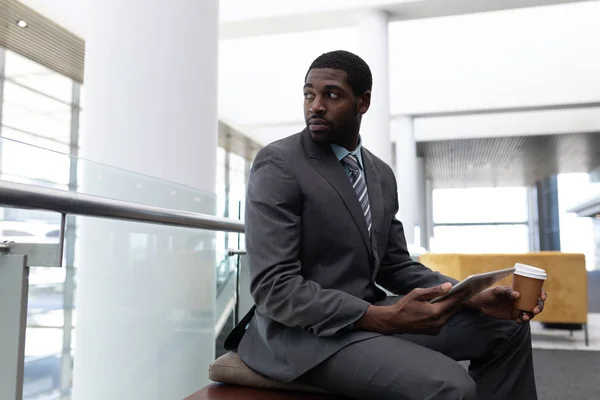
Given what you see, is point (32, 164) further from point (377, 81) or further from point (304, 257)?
point (377, 81)

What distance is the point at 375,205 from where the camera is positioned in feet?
5.95

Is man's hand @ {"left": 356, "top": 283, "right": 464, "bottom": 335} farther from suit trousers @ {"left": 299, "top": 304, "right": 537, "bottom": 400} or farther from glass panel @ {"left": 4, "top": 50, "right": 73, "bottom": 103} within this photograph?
glass panel @ {"left": 4, "top": 50, "right": 73, "bottom": 103}

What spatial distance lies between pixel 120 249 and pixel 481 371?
4.38 ft

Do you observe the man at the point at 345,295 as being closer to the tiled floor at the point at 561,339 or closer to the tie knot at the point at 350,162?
the tie knot at the point at 350,162

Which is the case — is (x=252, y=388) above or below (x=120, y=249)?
below

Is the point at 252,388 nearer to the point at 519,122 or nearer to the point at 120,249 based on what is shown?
the point at 120,249

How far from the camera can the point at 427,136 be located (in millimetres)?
15695

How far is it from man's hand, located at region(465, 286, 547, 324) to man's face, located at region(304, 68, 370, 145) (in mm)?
671

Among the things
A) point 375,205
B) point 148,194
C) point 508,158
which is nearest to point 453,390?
point 375,205

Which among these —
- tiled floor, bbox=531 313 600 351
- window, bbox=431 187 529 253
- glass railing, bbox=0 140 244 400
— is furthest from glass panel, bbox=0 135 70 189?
window, bbox=431 187 529 253

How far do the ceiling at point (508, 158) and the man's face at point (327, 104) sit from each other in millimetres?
15600

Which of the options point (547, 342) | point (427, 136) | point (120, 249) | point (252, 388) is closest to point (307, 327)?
point (252, 388)

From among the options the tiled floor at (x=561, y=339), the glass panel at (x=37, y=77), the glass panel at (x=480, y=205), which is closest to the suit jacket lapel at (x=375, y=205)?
the tiled floor at (x=561, y=339)

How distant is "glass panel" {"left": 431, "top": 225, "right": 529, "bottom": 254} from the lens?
94.5ft
